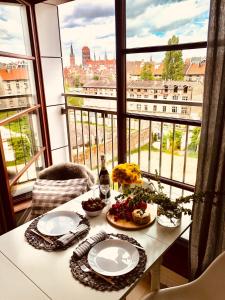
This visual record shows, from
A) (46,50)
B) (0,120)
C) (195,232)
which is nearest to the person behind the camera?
(195,232)

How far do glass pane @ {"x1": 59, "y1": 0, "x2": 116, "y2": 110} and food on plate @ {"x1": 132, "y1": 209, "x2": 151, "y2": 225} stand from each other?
138cm

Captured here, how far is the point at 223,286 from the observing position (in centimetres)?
105

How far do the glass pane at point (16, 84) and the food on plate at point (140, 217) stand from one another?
1.36 m

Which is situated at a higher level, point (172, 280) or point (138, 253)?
point (138, 253)

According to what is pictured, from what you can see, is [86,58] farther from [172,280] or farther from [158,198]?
[172,280]

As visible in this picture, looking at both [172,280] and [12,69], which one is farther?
[12,69]

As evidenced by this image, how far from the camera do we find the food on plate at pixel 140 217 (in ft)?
4.32

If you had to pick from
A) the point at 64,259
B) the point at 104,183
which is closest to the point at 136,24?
the point at 104,183

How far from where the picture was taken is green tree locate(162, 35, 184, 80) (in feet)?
5.56

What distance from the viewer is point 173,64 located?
5.79 ft

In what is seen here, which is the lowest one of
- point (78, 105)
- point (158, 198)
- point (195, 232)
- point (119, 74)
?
point (195, 232)

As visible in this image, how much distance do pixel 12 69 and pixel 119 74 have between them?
36.2 inches

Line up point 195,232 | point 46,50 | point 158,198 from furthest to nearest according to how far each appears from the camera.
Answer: point 46,50, point 195,232, point 158,198

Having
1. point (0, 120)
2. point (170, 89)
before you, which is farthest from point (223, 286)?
point (0, 120)
